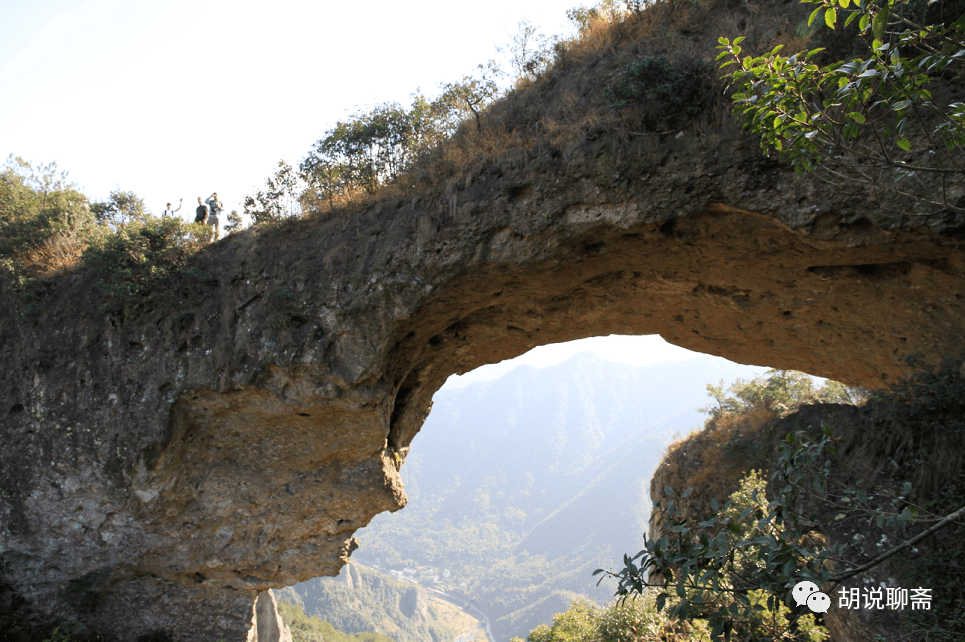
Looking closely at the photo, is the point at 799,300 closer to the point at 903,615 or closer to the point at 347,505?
the point at 903,615

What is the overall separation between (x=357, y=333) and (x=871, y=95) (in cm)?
728

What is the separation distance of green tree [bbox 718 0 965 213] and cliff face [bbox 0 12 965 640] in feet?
2.82

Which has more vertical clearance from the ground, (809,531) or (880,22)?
(880,22)

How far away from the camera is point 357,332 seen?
28.0ft

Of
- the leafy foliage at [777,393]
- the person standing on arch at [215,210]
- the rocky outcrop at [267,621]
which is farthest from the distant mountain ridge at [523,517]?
the person standing on arch at [215,210]

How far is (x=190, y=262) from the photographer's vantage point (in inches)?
391

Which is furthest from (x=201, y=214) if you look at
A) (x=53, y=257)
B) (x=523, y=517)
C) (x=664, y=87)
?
(x=523, y=517)

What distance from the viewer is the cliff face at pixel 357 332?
7.03 m

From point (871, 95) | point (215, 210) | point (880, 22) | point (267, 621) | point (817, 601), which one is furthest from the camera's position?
point (267, 621)

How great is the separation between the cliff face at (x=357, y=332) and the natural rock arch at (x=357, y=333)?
0.04 meters

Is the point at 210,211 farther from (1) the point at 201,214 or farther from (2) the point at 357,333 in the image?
(2) the point at 357,333

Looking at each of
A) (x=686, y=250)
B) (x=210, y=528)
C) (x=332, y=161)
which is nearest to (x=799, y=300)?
(x=686, y=250)

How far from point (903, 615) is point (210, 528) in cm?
1171

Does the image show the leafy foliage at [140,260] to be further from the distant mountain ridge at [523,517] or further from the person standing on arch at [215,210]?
the distant mountain ridge at [523,517]
